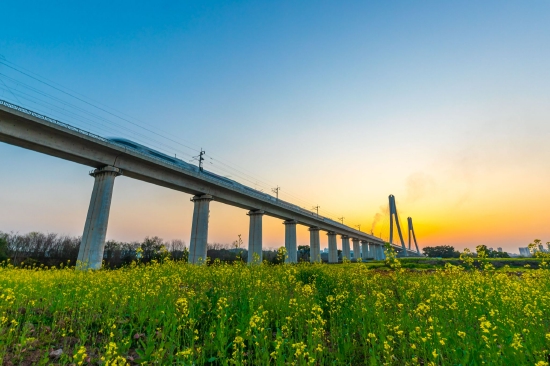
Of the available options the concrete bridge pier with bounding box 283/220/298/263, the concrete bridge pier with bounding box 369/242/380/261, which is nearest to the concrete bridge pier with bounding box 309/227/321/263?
the concrete bridge pier with bounding box 283/220/298/263

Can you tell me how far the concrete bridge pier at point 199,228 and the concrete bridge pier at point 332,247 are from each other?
4289cm

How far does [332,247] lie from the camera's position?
68.2 m

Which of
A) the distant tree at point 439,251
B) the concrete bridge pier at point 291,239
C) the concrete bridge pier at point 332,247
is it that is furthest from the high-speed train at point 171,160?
the distant tree at point 439,251

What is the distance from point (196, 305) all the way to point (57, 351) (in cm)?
243

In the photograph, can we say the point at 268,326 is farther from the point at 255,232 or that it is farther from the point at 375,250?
the point at 375,250

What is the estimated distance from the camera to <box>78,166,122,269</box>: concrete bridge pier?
22.2 metres

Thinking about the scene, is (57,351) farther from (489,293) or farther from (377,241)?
(377,241)

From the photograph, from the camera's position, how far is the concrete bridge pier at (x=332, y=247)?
66.9 metres

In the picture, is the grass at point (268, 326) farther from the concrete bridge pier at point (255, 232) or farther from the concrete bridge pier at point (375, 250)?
the concrete bridge pier at point (375, 250)

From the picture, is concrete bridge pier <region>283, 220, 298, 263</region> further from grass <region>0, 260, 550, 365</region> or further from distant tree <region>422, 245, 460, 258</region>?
distant tree <region>422, 245, 460, 258</region>

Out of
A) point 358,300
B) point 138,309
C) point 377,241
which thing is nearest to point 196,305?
point 138,309

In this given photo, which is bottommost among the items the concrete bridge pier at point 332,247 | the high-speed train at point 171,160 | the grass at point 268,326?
the grass at point 268,326

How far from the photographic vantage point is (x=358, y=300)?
6.64 metres

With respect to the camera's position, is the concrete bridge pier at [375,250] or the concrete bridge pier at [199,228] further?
the concrete bridge pier at [375,250]
